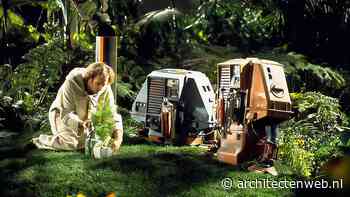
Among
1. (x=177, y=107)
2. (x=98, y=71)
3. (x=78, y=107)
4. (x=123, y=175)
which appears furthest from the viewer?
(x=177, y=107)

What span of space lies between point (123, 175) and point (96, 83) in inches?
32.5

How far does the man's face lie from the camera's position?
432cm

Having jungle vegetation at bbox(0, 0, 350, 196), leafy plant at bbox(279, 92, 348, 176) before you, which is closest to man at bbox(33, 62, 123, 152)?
jungle vegetation at bbox(0, 0, 350, 196)

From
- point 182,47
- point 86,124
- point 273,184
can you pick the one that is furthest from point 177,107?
point 182,47

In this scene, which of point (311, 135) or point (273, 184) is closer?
point (273, 184)

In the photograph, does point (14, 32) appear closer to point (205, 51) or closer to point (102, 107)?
point (205, 51)

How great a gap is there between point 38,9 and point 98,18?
3.07m

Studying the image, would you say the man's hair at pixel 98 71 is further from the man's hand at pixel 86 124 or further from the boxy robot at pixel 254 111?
the boxy robot at pixel 254 111

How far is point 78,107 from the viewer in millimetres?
4418

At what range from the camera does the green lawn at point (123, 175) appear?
12.0ft

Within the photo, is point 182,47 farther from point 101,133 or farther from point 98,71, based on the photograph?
point 101,133

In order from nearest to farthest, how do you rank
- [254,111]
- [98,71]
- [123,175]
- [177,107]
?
[123,175]
[254,111]
[98,71]
[177,107]

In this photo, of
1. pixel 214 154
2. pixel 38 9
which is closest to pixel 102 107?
pixel 214 154

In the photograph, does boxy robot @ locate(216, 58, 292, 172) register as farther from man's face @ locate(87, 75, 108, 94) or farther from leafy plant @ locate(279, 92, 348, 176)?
man's face @ locate(87, 75, 108, 94)
